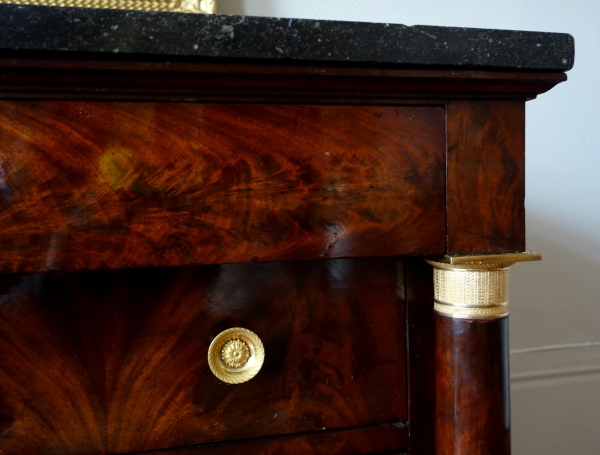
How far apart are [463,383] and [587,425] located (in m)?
0.78

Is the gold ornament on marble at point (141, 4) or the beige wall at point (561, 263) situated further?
the beige wall at point (561, 263)

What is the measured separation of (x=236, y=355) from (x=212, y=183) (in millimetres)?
135

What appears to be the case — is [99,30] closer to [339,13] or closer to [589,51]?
[339,13]

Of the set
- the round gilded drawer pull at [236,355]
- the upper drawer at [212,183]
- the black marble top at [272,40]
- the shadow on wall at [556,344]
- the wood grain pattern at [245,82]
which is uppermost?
the black marble top at [272,40]

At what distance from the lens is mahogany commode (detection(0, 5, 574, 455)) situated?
0.35 m

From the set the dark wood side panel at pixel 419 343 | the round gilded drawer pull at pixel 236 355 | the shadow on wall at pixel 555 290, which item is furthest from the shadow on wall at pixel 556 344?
the round gilded drawer pull at pixel 236 355

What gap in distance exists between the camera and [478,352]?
0.41 meters

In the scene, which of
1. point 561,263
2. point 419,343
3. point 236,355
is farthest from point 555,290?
point 236,355

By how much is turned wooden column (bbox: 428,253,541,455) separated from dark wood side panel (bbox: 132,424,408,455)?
0.05 m

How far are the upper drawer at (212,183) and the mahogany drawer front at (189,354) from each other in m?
0.05

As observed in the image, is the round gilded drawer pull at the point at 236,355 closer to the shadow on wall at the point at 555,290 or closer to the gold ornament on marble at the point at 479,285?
the gold ornament on marble at the point at 479,285

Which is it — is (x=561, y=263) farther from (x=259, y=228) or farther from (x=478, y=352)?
(x=259, y=228)

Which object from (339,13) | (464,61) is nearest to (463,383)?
(464,61)

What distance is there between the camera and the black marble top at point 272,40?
1.05 feet
